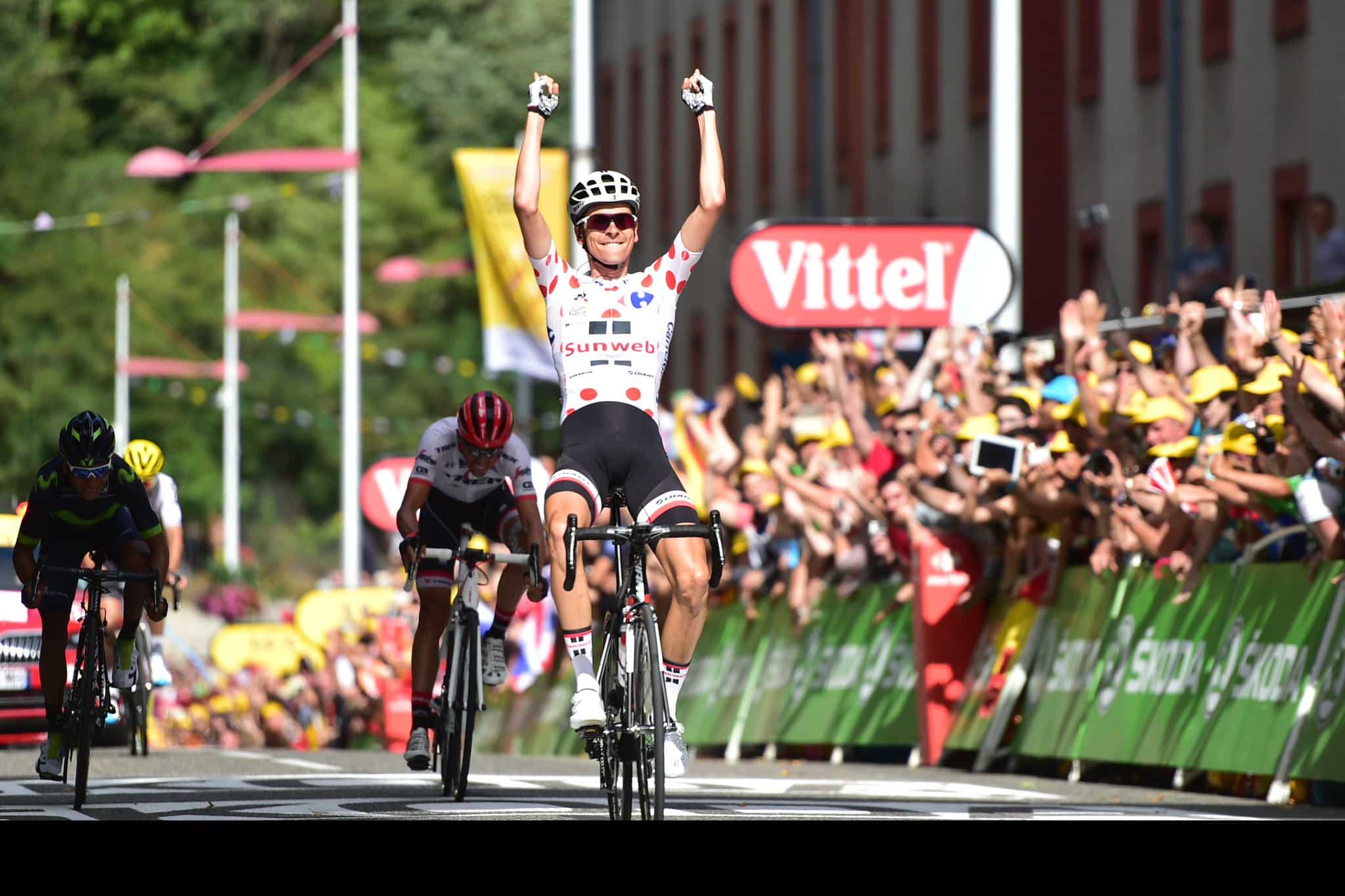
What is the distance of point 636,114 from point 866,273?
3199cm

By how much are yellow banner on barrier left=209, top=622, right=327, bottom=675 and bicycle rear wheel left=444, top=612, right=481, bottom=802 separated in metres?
26.7

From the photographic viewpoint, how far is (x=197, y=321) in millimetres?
77812

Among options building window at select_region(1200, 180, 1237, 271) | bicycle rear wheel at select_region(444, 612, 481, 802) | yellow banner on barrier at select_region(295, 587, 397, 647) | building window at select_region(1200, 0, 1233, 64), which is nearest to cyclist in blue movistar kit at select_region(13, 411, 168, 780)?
bicycle rear wheel at select_region(444, 612, 481, 802)

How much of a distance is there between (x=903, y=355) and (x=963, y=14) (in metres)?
7.51

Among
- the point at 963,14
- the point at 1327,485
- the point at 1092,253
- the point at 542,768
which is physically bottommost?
the point at 542,768

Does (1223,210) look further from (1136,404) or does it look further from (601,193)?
(601,193)

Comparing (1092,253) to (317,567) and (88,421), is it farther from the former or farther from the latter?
(317,567)

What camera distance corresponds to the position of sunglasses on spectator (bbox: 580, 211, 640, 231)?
1231 cm

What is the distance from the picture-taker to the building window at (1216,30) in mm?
29078

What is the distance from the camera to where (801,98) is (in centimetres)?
4522

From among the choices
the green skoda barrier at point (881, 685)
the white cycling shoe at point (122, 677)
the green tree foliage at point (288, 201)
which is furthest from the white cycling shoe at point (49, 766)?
the green tree foliage at point (288, 201)

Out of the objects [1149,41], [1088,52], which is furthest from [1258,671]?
[1088,52]

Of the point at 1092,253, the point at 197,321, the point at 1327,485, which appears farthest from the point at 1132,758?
the point at 197,321

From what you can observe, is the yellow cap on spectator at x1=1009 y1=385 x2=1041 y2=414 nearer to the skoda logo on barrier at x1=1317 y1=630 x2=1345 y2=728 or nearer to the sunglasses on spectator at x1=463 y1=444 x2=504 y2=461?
the skoda logo on barrier at x1=1317 y1=630 x2=1345 y2=728
